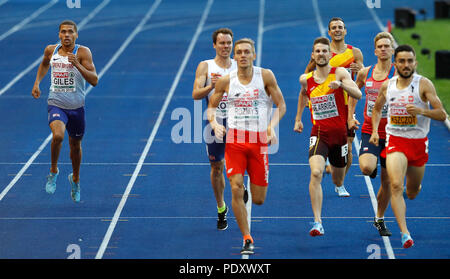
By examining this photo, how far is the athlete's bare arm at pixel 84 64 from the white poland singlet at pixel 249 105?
2.31 metres

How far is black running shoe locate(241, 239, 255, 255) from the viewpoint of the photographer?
342 inches

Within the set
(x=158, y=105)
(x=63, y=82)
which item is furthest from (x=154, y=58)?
(x=63, y=82)

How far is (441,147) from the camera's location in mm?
14031

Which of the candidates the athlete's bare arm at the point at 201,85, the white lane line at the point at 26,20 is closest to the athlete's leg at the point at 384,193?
the athlete's bare arm at the point at 201,85

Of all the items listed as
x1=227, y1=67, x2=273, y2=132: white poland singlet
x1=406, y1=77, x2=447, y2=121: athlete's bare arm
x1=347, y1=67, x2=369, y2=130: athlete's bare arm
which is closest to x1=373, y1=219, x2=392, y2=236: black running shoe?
x1=347, y1=67, x2=369, y2=130: athlete's bare arm

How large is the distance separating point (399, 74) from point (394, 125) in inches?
19.5

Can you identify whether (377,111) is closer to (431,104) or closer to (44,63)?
(431,104)

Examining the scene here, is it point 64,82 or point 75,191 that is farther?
point 75,191

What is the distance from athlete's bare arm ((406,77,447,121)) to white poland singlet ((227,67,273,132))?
1.39 meters

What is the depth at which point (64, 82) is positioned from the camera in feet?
35.3

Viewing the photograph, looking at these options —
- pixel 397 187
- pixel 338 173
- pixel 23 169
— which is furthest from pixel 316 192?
pixel 23 169

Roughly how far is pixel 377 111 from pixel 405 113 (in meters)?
0.55

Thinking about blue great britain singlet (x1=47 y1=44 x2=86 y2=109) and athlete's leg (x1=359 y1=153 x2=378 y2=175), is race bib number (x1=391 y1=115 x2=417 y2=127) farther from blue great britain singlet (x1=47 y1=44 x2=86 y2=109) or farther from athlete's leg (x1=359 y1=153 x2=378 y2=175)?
blue great britain singlet (x1=47 y1=44 x2=86 y2=109)

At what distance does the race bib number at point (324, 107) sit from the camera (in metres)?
9.60
